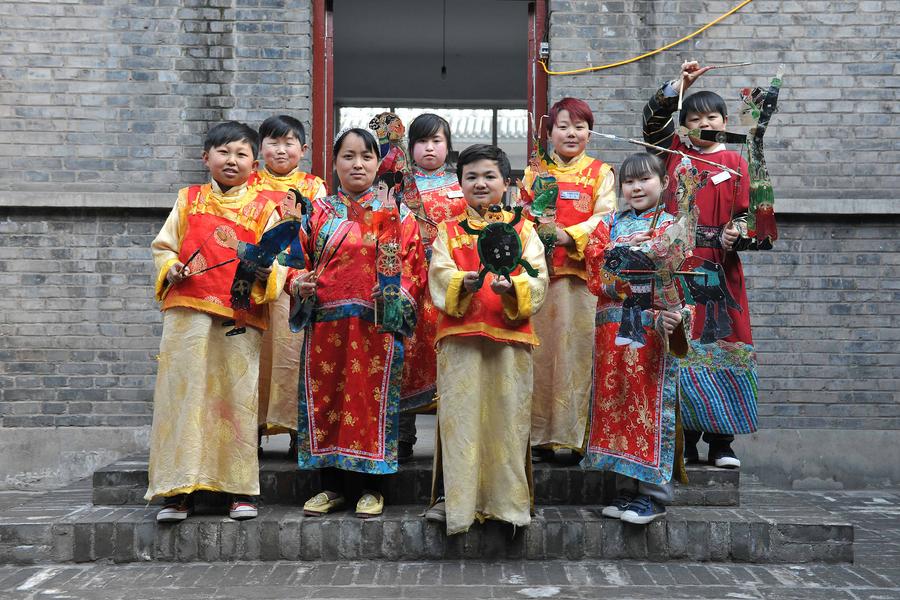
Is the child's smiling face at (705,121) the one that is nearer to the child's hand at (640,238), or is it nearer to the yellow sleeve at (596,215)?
the yellow sleeve at (596,215)

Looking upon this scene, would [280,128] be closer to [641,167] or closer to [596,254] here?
[596,254]

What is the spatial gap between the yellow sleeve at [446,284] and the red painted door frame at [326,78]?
288 centimetres

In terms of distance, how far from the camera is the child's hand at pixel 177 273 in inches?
160

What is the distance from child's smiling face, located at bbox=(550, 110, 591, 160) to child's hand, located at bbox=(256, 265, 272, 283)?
5.63 ft

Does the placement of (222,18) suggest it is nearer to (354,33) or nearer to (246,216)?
(246,216)

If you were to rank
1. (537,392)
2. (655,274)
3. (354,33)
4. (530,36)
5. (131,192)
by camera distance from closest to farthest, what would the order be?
(655,274)
(537,392)
(131,192)
(530,36)
(354,33)

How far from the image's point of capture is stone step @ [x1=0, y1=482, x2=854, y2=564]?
4117 mm

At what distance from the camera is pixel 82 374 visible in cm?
639

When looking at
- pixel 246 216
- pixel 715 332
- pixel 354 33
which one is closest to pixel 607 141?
pixel 715 332

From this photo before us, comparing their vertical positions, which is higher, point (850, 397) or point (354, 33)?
point (354, 33)

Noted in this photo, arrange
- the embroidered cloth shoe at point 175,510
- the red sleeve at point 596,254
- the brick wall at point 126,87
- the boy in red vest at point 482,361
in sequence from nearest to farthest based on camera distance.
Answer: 1. the boy in red vest at point 482,361
2. the embroidered cloth shoe at point 175,510
3. the red sleeve at point 596,254
4. the brick wall at point 126,87

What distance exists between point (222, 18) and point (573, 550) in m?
4.56

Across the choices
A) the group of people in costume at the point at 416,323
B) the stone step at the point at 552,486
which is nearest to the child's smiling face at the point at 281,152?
the group of people in costume at the point at 416,323

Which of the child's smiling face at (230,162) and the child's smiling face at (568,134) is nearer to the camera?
the child's smiling face at (230,162)
